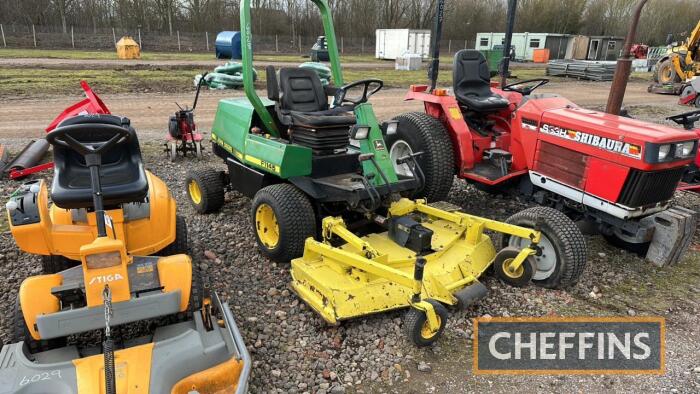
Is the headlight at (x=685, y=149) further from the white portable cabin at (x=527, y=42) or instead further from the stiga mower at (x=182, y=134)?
the white portable cabin at (x=527, y=42)

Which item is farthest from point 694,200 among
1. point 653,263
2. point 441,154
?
point 441,154

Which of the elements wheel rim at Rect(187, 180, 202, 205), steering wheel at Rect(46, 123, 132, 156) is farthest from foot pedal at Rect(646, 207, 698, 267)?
wheel rim at Rect(187, 180, 202, 205)

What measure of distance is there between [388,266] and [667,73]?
18.3 m

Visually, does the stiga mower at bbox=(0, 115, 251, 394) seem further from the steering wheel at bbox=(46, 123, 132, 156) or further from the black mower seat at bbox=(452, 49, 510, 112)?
the black mower seat at bbox=(452, 49, 510, 112)

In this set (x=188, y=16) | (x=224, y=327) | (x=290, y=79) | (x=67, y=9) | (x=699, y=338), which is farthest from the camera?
(x=188, y=16)

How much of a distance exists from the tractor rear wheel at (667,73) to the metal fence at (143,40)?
799 inches

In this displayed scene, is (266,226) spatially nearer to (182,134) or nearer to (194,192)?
(194,192)

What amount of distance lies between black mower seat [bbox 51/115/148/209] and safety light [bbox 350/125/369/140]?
1.72 m

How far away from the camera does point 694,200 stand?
6.11m

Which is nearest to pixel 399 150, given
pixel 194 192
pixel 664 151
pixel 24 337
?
pixel 194 192

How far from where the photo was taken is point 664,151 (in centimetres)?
359

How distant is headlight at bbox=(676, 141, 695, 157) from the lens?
3.67 m

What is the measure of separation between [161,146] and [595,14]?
43.2 meters

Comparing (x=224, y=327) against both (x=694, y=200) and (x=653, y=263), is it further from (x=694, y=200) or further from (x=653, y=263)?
(x=694, y=200)
